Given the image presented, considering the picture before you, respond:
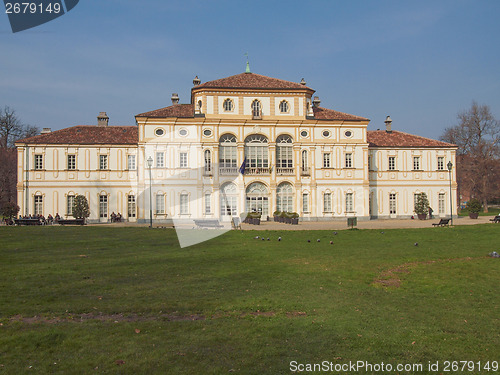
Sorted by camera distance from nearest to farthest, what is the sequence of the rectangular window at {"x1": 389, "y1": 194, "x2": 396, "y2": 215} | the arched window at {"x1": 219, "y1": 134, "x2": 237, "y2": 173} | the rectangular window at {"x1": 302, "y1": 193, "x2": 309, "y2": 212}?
the arched window at {"x1": 219, "y1": 134, "x2": 237, "y2": 173} < the rectangular window at {"x1": 302, "y1": 193, "x2": 309, "y2": 212} < the rectangular window at {"x1": 389, "y1": 194, "x2": 396, "y2": 215}

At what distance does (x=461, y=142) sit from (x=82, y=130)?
148 feet

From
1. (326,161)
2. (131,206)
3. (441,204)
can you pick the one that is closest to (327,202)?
(326,161)

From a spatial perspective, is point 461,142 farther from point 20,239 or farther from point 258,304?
point 258,304

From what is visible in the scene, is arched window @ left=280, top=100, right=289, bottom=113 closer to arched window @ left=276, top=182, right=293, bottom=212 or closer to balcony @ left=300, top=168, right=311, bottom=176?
balcony @ left=300, top=168, right=311, bottom=176

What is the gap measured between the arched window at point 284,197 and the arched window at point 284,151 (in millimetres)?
1810

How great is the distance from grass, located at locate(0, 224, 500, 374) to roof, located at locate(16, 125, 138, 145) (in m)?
28.9

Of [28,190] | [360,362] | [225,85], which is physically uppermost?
[225,85]

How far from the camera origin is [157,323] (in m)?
8.24

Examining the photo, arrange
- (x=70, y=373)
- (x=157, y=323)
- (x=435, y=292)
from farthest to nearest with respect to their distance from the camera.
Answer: (x=435, y=292), (x=157, y=323), (x=70, y=373)

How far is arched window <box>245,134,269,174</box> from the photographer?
1734 inches

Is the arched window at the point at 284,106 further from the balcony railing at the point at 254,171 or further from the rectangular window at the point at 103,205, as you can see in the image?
the rectangular window at the point at 103,205

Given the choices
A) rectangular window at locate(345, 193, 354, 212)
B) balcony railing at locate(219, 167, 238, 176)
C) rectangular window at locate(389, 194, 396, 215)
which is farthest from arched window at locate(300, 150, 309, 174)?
rectangular window at locate(389, 194, 396, 215)

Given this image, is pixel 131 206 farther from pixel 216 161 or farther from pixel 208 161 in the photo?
pixel 216 161

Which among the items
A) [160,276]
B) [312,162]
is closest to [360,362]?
[160,276]
